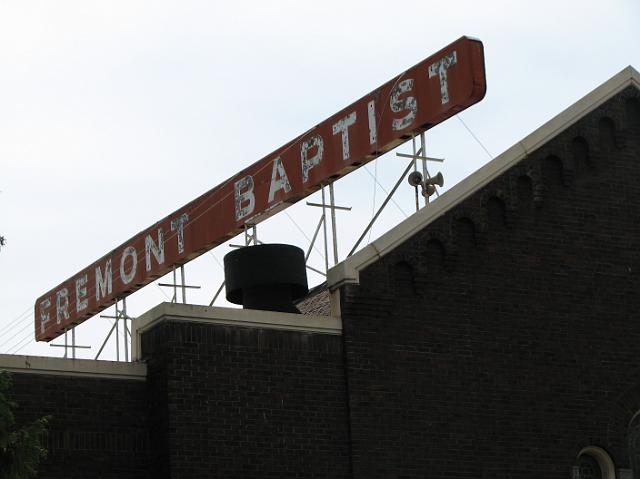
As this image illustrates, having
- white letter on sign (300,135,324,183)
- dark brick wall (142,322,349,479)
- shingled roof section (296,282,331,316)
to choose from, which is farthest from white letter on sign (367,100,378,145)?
dark brick wall (142,322,349,479)

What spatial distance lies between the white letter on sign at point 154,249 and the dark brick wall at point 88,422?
9.91m

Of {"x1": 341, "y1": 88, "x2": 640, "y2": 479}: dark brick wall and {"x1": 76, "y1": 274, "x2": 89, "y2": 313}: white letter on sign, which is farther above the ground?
{"x1": 76, "y1": 274, "x2": 89, "y2": 313}: white letter on sign

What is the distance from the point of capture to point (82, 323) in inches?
1328

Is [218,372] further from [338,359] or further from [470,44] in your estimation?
[470,44]

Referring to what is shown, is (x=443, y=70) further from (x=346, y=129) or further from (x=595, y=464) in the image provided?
(x=595, y=464)

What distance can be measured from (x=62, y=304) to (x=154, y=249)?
210 inches

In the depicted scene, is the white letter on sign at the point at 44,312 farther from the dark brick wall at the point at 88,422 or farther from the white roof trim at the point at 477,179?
the white roof trim at the point at 477,179

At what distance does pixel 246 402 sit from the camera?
65.3 feet

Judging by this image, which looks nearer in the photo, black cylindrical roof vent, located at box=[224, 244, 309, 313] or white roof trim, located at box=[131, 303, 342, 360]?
white roof trim, located at box=[131, 303, 342, 360]

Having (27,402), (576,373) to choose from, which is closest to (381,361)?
(576,373)

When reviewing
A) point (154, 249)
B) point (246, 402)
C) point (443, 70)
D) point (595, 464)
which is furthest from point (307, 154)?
point (595, 464)

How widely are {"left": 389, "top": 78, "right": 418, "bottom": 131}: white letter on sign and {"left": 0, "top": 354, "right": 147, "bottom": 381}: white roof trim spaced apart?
657 centimetres

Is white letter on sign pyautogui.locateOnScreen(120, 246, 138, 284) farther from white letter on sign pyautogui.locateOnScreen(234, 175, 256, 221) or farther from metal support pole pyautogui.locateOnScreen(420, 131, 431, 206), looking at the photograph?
metal support pole pyautogui.locateOnScreen(420, 131, 431, 206)

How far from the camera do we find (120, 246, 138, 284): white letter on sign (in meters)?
31.1
